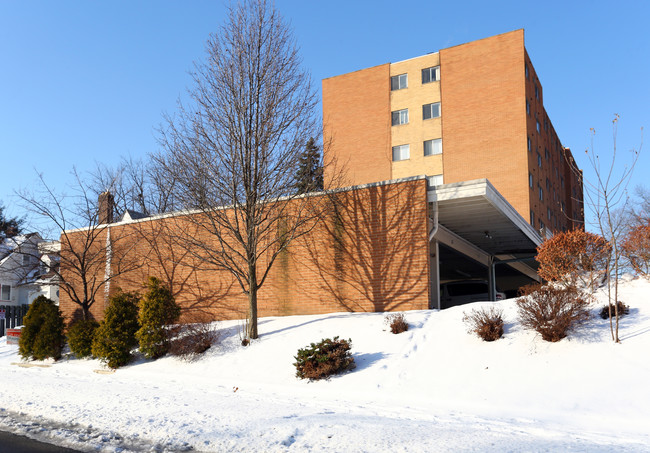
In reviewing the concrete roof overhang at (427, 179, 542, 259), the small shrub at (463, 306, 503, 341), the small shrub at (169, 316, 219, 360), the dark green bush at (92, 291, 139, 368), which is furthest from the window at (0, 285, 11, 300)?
the small shrub at (463, 306, 503, 341)

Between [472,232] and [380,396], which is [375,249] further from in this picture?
[472,232]

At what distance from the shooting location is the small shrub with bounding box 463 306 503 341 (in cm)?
1069

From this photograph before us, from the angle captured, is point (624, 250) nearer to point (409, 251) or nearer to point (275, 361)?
point (409, 251)

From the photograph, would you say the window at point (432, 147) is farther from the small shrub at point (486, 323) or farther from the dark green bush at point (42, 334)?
the dark green bush at point (42, 334)

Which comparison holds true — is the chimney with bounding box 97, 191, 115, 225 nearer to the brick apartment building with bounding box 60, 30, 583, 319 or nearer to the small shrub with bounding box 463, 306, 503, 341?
the brick apartment building with bounding box 60, 30, 583, 319

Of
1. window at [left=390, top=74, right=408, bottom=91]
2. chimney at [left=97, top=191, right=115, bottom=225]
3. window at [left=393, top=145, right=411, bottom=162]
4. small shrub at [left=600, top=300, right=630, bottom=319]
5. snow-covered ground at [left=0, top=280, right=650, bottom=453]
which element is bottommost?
snow-covered ground at [left=0, top=280, right=650, bottom=453]

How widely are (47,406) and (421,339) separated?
7.64 metres

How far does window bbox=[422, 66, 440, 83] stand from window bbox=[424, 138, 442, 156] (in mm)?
4509

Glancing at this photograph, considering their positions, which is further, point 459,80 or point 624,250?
point 459,80

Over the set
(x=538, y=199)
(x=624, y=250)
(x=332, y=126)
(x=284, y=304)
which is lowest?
(x=284, y=304)

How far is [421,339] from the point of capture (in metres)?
11.6

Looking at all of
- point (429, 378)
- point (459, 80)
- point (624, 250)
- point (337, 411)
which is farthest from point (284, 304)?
point (459, 80)

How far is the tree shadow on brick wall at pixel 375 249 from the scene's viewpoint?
14.5 meters

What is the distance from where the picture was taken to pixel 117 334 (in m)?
14.6
